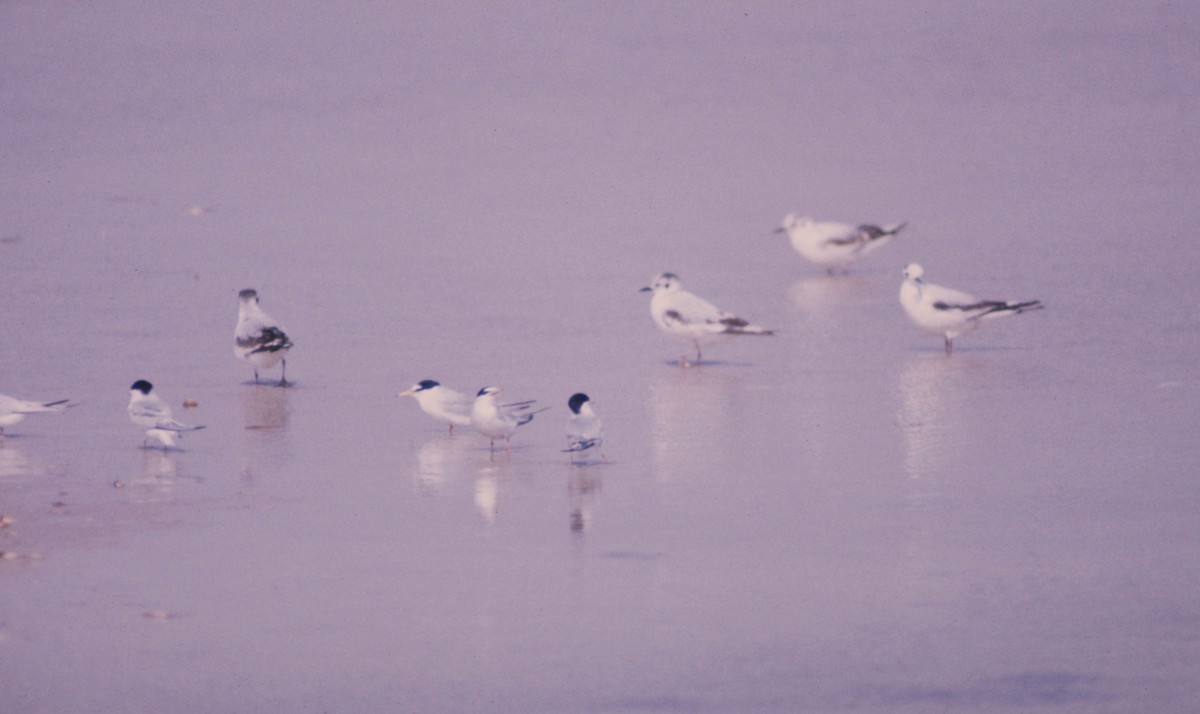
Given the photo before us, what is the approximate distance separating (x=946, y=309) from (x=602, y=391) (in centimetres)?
301

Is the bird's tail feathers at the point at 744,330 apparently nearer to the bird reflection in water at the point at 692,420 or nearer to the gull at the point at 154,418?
the bird reflection in water at the point at 692,420

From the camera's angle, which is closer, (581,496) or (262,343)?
(581,496)

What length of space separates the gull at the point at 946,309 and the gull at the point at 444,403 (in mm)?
4256

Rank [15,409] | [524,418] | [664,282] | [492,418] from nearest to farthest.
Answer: [492,418] < [15,409] < [524,418] < [664,282]

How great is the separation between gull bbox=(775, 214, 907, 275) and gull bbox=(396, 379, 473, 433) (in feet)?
26.5

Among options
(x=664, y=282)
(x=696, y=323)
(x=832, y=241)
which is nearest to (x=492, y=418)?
(x=696, y=323)

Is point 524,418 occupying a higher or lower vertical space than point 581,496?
higher

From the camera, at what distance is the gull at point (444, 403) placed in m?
10.5

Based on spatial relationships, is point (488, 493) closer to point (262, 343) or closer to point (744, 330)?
point (262, 343)

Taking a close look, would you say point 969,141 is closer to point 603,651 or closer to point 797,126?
point 797,126

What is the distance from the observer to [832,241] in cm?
1805

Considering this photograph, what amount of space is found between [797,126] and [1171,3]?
10419 millimetres

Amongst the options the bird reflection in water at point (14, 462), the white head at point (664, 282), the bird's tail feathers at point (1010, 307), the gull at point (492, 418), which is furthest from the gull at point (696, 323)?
the bird reflection in water at point (14, 462)

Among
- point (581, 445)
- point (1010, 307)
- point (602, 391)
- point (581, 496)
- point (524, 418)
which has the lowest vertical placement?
point (581, 496)
